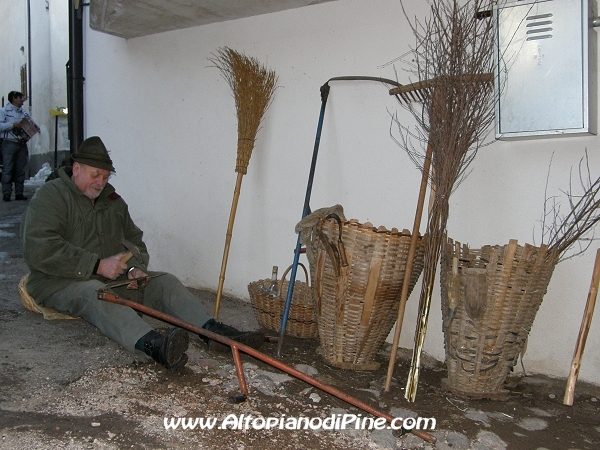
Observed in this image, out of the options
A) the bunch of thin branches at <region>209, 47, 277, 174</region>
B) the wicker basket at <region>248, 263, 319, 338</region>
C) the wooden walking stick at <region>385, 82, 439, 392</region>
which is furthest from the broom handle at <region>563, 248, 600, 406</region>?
the bunch of thin branches at <region>209, 47, 277, 174</region>

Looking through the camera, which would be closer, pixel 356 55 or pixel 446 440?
pixel 446 440

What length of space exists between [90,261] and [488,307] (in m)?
2.17

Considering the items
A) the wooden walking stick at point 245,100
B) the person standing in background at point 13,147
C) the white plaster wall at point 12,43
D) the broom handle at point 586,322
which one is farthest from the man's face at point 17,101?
the broom handle at point 586,322

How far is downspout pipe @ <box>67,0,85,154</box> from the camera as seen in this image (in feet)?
19.4

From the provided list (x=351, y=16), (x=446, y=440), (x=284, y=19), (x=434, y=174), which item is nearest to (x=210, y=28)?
(x=284, y=19)

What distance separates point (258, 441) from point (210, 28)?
3576 millimetres

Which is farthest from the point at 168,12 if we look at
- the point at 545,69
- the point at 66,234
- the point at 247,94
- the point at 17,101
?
the point at 17,101

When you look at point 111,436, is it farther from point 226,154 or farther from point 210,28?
point 210,28

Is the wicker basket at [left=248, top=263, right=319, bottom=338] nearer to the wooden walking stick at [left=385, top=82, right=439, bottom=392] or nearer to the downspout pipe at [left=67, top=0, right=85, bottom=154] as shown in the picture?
the wooden walking stick at [left=385, top=82, right=439, bottom=392]

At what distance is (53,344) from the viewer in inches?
127

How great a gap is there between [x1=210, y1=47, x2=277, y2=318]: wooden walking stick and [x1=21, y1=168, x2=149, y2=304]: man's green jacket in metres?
0.88

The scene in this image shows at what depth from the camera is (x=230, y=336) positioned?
3275 millimetres

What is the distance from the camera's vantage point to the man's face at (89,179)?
351 centimetres

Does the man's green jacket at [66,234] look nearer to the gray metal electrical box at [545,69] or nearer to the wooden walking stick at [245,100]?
the wooden walking stick at [245,100]
